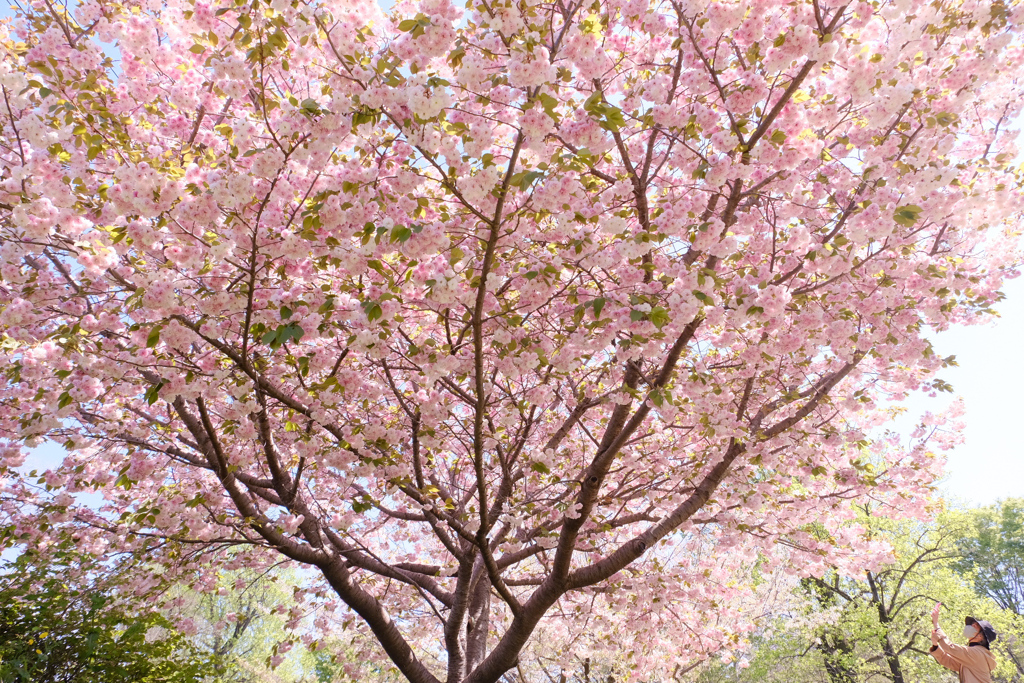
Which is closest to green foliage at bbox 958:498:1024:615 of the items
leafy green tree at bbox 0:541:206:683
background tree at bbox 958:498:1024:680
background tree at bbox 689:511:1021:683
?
background tree at bbox 958:498:1024:680

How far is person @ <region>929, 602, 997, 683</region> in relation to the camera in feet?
18.5

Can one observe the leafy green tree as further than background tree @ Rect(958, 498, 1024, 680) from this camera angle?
No

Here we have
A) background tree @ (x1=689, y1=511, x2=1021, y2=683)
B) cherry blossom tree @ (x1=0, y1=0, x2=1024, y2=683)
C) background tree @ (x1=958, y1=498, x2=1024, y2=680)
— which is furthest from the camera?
A: background tree @ (x1=958, y1=498, x2=1024, y2=680)

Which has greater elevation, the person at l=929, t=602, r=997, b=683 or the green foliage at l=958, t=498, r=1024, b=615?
the green foliage at l=958, t=498, r=1024, b=615

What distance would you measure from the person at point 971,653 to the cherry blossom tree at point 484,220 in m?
1.96

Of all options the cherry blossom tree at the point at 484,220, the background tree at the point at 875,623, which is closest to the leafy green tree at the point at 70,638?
the cherry blossom tree at the point at 484,220

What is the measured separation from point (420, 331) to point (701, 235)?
3199mm

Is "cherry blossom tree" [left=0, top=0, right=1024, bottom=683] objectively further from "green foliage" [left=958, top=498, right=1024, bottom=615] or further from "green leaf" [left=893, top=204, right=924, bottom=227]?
"green foliage" [left=958, top=498, right=1024, bottom=615]

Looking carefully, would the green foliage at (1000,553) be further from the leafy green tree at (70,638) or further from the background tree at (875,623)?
the leafy green tree at (70,638)

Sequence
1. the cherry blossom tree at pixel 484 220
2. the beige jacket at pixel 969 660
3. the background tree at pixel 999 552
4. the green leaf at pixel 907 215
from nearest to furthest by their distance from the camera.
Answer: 1. the cherry blossom tree at pixel 484 220
2. the green leaf at pixel 907 215
3. the beige jacket at pixel 969 660
4. the background tree at pixel 999 552

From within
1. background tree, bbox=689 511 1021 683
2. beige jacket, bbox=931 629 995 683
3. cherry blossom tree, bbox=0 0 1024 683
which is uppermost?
cherry blossom tree, bbox=0 0 1024 683

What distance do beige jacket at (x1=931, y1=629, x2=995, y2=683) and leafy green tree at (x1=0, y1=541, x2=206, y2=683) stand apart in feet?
24.5

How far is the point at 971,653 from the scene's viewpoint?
5.74m

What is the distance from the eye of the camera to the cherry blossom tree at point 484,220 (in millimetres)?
3244
